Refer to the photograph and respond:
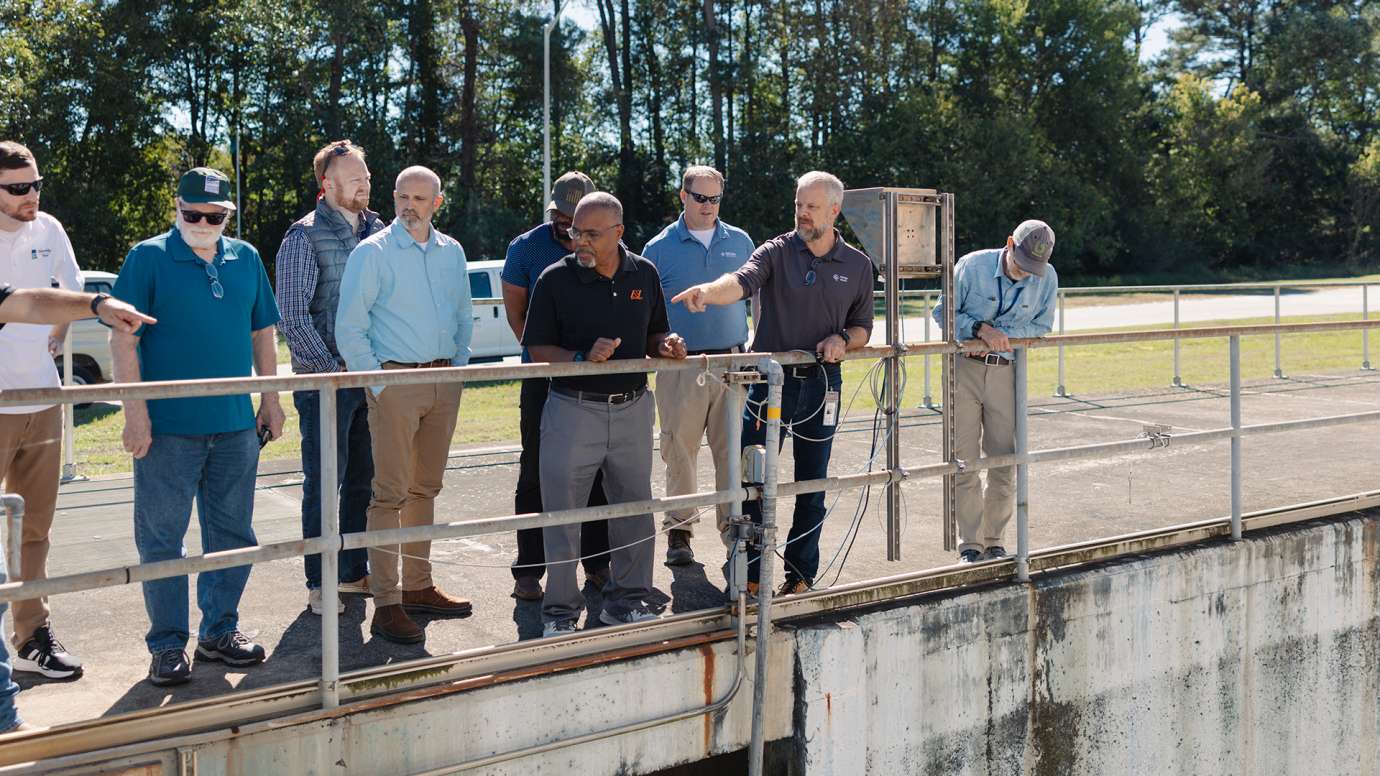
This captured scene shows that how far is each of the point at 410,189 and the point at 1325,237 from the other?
53.8 metres

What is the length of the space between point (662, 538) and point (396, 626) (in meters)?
2.23

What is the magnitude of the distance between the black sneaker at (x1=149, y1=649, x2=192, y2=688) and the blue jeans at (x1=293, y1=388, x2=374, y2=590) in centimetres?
93

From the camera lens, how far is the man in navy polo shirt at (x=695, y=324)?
5984mm

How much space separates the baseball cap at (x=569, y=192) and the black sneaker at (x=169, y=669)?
236cm

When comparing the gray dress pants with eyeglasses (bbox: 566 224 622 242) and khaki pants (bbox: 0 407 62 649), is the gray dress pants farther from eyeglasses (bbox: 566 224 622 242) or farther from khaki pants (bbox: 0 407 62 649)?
khaki pants (bbox: 0 407 62 649)

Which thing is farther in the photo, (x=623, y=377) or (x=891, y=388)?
(x=891, y=388)

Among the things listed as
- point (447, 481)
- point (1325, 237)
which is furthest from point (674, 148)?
point (447, 481)

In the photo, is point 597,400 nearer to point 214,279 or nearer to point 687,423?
point 687,423

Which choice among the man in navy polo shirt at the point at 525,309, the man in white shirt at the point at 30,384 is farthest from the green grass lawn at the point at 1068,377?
the man in white shirt at the point at 30,384

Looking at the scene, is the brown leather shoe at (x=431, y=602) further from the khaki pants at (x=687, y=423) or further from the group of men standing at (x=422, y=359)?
the khaki pants at (x=687, y=423)

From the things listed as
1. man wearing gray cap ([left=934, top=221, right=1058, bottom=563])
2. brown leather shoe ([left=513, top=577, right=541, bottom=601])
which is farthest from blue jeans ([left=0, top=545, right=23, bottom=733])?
man wearing gray cap ([left=934, top=221, right=1058, bottom=563])

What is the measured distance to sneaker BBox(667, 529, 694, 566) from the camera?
6.27m

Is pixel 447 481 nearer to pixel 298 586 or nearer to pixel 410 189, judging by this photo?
pixel 298 586

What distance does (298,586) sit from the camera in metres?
5.82
